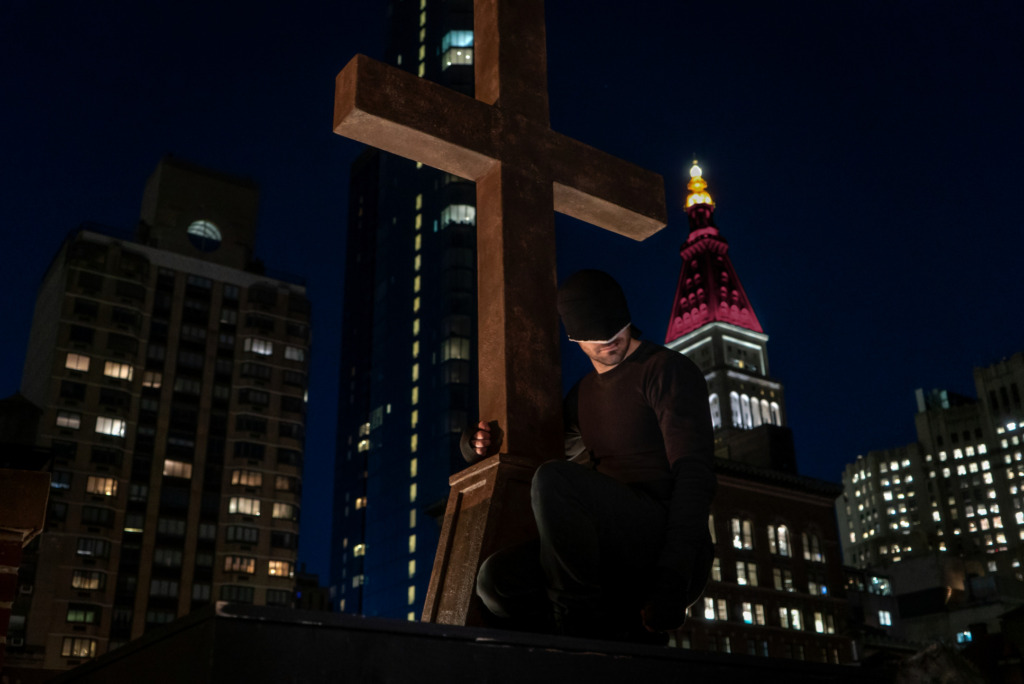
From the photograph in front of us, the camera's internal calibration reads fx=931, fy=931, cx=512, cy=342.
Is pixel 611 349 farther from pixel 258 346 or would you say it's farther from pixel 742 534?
pixel 258 346

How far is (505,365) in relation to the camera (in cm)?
525

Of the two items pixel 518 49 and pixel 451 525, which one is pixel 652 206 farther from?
pixel 451 525

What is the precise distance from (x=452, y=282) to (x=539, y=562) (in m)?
87.6

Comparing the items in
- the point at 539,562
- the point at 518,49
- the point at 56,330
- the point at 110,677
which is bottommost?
the point at 110,677

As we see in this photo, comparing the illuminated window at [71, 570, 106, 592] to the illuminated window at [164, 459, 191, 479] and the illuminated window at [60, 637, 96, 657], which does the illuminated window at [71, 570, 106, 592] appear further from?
the illuminated window at [164, 459, 191, 479]

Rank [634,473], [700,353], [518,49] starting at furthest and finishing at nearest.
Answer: [700,353]
[518,49]
[634,473]

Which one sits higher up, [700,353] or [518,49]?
[700,353]

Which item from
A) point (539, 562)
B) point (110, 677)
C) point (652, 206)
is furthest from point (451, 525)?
point (652, 206)

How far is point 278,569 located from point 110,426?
18.3 meters

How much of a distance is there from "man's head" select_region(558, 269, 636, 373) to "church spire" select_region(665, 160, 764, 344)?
144807mm

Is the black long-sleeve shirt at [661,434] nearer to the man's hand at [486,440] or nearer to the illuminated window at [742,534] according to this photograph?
the man's hand at [486,440]

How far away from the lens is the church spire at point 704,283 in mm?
149375

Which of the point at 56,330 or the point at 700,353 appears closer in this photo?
the point at 56,330

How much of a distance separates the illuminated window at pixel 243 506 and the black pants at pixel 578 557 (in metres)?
80.5
